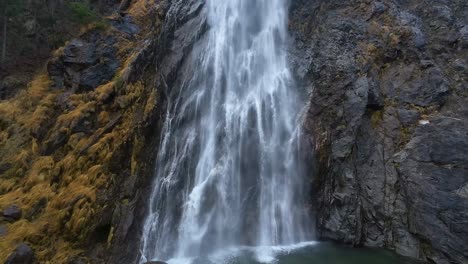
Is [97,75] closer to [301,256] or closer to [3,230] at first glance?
[3,230]

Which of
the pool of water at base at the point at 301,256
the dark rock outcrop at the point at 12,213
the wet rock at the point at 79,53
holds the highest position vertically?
the wet rock at the point at 79,53

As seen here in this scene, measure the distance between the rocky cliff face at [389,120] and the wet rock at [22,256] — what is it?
10566mm

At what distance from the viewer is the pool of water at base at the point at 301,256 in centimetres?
1272

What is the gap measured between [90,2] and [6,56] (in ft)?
23.4

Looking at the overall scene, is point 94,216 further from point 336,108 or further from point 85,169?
point 336,108

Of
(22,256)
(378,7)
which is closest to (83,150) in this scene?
(22,256)

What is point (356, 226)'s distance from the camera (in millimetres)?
14359

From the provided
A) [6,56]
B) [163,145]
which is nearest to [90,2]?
[6,56]

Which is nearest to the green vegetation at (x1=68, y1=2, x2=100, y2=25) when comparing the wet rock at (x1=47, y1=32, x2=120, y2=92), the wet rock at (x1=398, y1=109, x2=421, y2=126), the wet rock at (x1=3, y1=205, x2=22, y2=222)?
the wet rock at (x1=47, y1=32, x2=120, y2=92)

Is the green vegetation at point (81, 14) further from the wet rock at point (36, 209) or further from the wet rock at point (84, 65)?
the wet rock at point (36, 209)

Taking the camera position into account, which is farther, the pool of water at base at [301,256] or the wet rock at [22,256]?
the pool of water at base at [301,256]

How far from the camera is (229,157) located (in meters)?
15.6

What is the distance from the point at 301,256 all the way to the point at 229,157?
4980 mm

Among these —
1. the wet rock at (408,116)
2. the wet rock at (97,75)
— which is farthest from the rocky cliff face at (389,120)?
the wet rock at (97,75)
